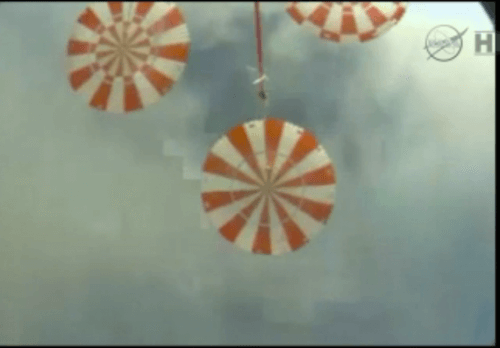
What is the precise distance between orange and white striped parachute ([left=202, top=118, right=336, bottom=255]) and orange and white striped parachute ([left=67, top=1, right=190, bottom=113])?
5.31 feet

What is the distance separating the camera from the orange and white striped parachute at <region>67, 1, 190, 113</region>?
8.91 metres

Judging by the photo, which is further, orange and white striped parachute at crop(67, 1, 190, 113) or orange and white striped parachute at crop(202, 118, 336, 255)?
orange and white striped parachute at crop(67, 1, 190, 113)

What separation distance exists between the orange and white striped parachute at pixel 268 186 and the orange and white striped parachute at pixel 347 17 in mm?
1793

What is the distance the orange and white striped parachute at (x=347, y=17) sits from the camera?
8820 mm

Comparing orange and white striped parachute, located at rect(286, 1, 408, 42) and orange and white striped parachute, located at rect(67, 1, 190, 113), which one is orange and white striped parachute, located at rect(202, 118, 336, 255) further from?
Answer: orange and white striped parachute, located at rect(286, 1, 408, 42)

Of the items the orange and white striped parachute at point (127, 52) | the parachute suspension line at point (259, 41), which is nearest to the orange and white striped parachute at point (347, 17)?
the parachute suspension line at point (259, 41)

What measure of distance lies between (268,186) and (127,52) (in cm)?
320

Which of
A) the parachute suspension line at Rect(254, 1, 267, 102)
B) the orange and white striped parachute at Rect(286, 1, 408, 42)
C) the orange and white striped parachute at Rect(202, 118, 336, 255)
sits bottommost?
the orange and white striped parachute at Rect(202, 118, 336, 255)

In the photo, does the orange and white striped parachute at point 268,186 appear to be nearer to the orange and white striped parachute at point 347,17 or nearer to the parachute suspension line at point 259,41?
the parachute suspension line at point 259,41

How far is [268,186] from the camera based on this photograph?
8523 mm

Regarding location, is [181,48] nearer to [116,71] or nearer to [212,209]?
[116,71]

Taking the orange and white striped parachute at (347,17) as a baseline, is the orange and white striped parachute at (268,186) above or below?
below

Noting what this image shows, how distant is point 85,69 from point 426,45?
20.1ft

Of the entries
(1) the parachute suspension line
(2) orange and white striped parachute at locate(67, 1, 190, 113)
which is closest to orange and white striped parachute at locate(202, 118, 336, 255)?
(1) the parachute suspension line
